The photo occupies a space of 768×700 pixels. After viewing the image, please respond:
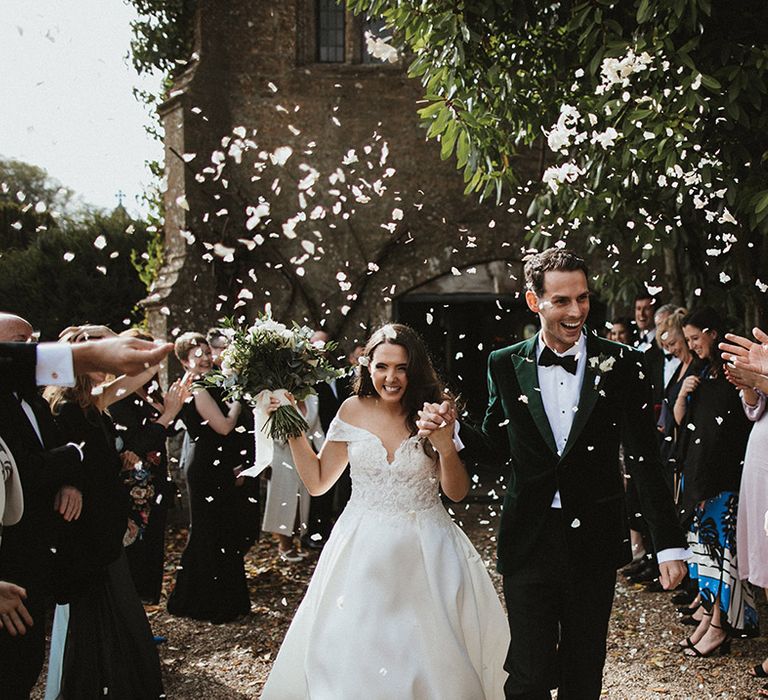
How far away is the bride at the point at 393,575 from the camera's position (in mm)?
3816

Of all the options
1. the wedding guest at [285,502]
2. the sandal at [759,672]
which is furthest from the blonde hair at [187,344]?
the sandal at [759,672]

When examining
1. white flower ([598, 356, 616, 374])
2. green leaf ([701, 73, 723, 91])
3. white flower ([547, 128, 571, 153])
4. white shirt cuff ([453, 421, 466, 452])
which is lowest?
white shirt cuff ([453, 421, 466, 452])

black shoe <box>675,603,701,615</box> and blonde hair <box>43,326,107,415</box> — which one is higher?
blonde hair <box>43,326,107,415</box>

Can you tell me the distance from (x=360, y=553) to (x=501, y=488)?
23.5 feet

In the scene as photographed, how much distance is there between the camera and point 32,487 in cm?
347

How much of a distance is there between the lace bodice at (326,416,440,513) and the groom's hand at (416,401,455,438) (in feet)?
2.03

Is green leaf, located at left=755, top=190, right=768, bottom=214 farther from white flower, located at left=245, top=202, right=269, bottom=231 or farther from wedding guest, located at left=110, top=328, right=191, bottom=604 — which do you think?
white flower, located at left=245, top=202, right=269, bottom=231

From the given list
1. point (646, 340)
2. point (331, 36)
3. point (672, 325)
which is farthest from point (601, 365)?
point (331, 36)

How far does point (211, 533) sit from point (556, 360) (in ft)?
11.5

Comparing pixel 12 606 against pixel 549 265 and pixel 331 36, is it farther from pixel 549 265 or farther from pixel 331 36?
pixel 331 36

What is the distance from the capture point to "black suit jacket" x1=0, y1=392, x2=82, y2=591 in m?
3.32

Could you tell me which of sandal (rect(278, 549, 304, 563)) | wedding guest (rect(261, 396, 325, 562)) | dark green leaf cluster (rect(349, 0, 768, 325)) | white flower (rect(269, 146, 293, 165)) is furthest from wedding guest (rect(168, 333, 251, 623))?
white flower (rect(269, 146, 293, 165))

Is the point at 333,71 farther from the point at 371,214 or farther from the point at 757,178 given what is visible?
the point at 757,178

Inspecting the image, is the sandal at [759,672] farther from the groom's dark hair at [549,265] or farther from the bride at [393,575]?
the groom's dark hair at [549,265]
